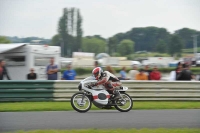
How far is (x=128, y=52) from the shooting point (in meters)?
66.8

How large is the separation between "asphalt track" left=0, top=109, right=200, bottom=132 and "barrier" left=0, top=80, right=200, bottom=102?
2.89 m

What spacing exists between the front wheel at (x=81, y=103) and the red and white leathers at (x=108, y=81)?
0.56 meters

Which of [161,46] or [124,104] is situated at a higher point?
[161,46]

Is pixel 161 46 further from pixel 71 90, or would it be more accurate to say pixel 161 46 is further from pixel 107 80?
pixel 107 80

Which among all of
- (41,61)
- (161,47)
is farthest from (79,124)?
(161,47)

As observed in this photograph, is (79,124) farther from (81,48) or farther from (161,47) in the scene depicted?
(81,48)

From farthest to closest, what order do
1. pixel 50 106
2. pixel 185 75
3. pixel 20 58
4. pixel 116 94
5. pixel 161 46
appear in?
pixel 161 46, pixel 20 58, pixel 185 75, pixel 50 106, pixel 116 94

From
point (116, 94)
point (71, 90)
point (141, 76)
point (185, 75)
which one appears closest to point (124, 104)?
point (116, 94)

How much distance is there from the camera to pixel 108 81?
11492 mm

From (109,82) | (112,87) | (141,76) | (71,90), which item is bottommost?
(71,90)

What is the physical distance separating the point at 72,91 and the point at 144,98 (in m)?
2.58

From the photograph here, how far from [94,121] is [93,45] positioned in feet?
191

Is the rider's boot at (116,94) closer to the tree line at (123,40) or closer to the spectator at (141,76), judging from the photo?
the spectator at (141,76)

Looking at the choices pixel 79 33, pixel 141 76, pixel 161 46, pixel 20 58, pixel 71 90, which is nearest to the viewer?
pixel 71 90
